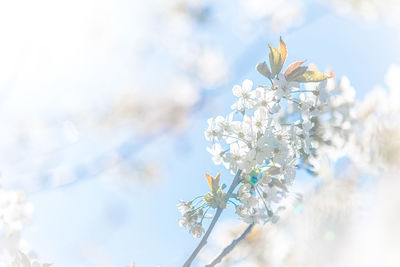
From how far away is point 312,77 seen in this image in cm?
104

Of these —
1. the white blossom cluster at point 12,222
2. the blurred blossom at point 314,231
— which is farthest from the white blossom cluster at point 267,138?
the blurred blossom at point 314,231

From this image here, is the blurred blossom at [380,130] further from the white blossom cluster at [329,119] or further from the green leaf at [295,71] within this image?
the green leaf at [295,71]

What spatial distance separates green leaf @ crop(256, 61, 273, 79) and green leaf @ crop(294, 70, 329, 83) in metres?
0.09

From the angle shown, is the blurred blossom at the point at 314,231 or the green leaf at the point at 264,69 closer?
the green leaf at the point at 264,69

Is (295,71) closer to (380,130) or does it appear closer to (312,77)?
(312,77)

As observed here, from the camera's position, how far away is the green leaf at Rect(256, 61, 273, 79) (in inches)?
39.7

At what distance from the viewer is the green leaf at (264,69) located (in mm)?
1008

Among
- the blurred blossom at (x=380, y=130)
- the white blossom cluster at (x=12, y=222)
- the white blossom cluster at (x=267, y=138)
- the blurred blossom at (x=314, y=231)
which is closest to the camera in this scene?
the white blossom cluster at (x=267, y=138)

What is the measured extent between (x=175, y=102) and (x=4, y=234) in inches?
201

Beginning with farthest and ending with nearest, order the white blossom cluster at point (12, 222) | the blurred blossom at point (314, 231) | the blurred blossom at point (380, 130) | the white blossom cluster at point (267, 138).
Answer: the blurred blossom at point (314, 231)
the blurred blossom at point (380, 130)
the white blossom cluster at point (12, 222)
the white blossom cluster at point (267, 138)

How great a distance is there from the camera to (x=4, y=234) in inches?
52.2

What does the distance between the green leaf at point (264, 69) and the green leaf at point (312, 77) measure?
0.09 m

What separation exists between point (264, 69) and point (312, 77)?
16 centimetres

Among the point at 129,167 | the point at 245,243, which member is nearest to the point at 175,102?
the point at 129,167
